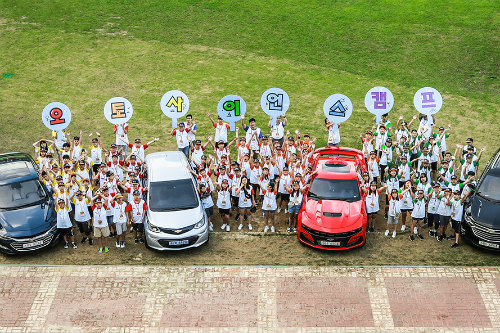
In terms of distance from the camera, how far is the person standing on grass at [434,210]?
1537cm

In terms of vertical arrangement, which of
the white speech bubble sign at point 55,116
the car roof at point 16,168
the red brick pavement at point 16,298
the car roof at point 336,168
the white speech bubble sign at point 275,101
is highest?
the white speech bubble sign at point 275,101

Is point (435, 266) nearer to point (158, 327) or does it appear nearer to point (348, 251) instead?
point (348, 251)

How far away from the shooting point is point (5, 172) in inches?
645

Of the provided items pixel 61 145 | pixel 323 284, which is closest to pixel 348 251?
→ pixel 323 284

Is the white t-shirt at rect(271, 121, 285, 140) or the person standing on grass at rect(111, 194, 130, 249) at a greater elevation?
the white t-shirt at rect(271, 121, 285, 140)

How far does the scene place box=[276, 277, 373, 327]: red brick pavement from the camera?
42.6 feet

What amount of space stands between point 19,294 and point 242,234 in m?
5.61

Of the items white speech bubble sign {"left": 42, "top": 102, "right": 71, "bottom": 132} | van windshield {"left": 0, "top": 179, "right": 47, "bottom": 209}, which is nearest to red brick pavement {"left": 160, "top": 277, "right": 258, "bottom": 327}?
van windshield {"left": 0, "top": 179, "right": 47, "bottom": 209}


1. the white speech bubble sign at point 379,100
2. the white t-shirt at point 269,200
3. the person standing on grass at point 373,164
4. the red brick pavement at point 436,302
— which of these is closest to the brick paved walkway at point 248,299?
the red brick pavement at point 436,302

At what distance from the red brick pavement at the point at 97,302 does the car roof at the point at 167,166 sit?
2943 mm

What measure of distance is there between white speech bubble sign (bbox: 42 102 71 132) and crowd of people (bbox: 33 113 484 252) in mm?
619

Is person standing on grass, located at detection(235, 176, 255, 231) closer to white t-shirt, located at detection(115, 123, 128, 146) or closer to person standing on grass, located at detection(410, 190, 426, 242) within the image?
person standing on grass, located at detection(410, 190, 426, 242)

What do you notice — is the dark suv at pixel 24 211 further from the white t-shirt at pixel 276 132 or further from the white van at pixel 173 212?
the white t-shirt at pixel 276 132

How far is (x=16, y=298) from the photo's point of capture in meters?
13.7
